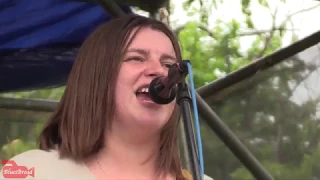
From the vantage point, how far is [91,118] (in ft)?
4.16

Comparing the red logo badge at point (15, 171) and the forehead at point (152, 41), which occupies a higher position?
the forehead at point (152, 41)

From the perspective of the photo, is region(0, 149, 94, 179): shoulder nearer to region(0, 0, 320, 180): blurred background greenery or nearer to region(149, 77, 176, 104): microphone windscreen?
region(149, 77, 176, 104): microphone windscreen

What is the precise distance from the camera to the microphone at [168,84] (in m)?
1.05

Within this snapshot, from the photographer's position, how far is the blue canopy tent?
2434 mm

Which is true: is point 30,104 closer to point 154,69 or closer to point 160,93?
point 154,69

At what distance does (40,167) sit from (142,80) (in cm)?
27

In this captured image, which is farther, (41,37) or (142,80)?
(41,37)

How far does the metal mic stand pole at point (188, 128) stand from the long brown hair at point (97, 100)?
0.72 feet

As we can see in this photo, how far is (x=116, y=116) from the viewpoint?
125 centimetres

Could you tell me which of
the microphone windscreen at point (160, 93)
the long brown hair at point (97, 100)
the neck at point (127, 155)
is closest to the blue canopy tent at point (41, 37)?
the long brown hair at point (97, 100)

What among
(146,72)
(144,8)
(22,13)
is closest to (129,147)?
(146,72)

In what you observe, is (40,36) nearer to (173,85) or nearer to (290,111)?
(290,111)

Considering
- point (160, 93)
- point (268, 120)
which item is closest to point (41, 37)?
point (268, 120)

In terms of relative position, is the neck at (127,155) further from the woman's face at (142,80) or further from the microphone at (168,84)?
the microphone at (168,84)
